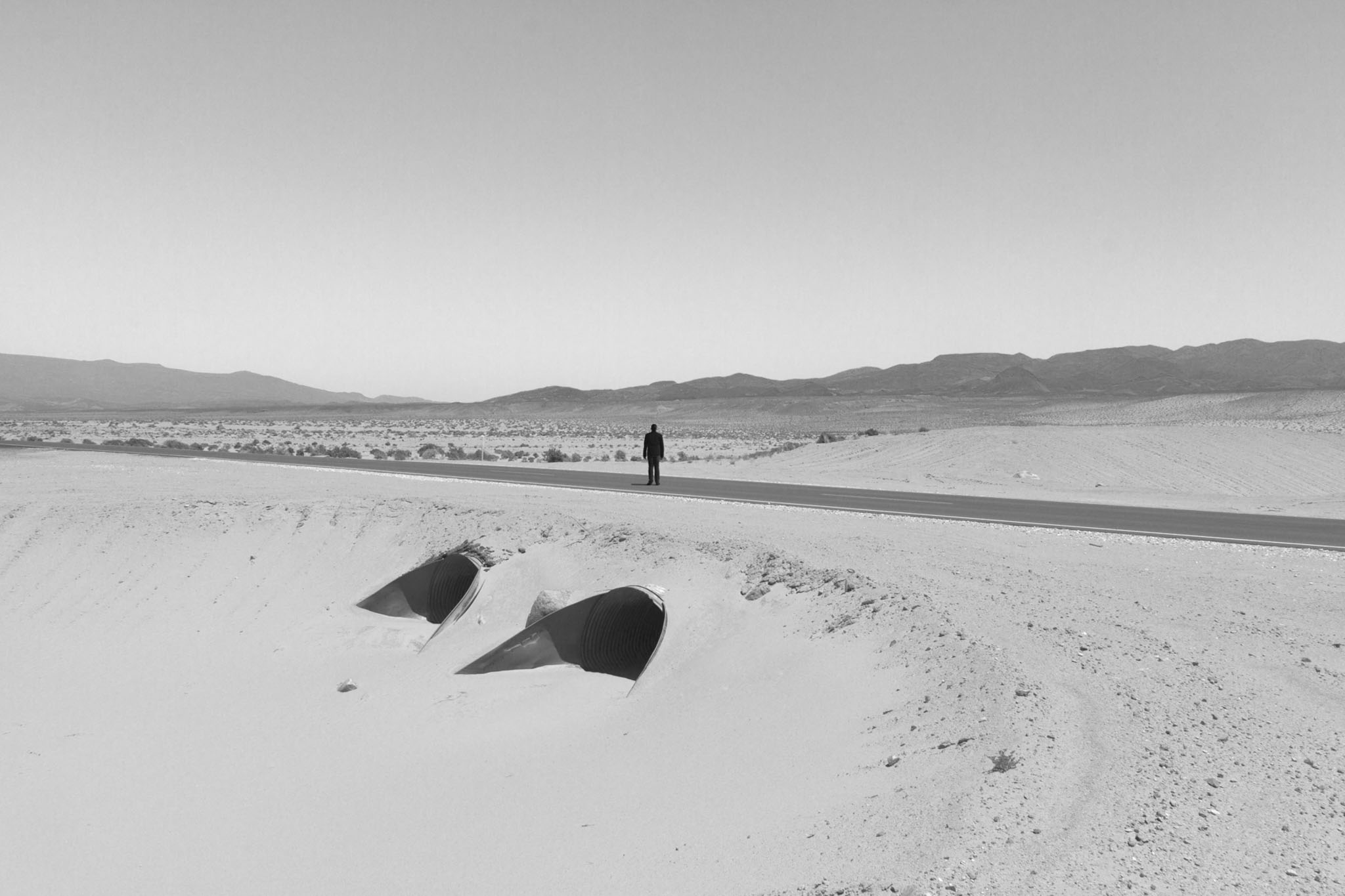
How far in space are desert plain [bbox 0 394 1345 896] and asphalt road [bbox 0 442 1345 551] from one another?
4.44ft

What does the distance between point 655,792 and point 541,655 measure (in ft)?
14.9

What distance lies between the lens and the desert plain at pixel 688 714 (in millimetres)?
5289

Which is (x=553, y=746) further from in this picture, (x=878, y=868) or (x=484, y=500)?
(x=484, y=500)

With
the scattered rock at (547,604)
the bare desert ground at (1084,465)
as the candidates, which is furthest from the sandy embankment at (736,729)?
the bare desert ground at (1084,465)

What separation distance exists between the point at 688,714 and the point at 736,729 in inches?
30.5

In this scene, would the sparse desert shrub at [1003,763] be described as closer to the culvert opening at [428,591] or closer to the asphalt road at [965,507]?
the asphalt road at [965,507]

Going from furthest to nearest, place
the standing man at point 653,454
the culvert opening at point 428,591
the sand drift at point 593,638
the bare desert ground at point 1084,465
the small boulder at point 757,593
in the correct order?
the bare desert ground at point 1084,465 → the standing man at point 653,454 → the culvert opening at point 428,591 → the sand drift at point 593,638 → the small boulder at point 757,593

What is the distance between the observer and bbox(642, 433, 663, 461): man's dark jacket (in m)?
23.9

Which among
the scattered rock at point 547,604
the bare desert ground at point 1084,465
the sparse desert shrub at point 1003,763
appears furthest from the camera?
the bare desert ground at point 1084,465

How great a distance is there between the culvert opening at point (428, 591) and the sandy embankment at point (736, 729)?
305 mm

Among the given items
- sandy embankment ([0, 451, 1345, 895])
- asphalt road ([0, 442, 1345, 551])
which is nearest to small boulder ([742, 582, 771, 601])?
sandy embankment ([0, 451, 1345, 895])

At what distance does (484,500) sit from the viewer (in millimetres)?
18578

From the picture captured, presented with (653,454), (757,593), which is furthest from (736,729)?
(653,454)

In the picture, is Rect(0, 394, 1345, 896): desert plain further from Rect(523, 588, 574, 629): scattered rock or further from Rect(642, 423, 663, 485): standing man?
Rect(642, 423, 663, 485): standing man
